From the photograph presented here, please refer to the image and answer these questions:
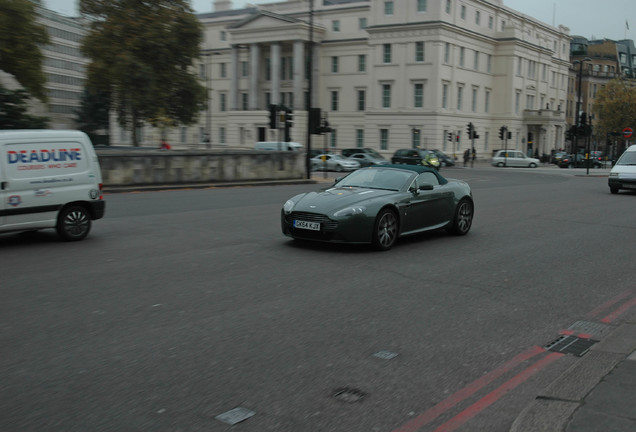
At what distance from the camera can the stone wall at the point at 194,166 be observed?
74.9 ft

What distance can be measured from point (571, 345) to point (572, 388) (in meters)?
1.38

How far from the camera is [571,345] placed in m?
5.61

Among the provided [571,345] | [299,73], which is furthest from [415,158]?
[571,345]

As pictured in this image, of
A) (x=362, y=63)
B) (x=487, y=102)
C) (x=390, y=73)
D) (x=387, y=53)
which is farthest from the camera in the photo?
(x=487, y=102)

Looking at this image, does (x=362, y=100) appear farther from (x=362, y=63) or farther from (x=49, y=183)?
(x=49, y=183)

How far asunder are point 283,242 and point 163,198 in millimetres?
9865

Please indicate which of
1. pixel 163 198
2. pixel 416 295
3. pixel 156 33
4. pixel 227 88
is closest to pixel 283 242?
pixel 416 295

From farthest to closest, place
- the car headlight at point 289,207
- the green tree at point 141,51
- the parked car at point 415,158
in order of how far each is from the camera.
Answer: the parked car at point 415,158, the green tree at point 141,51, the car headlight at point 289,207

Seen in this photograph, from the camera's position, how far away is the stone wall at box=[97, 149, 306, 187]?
2283 centimetres

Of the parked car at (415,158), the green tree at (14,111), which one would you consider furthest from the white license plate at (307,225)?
the parked car at (415,158)

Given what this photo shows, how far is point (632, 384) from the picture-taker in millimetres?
4371

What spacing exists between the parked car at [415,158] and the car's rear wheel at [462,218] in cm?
3540

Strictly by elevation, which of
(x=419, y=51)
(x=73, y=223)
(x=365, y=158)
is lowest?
(x=73, y=223)

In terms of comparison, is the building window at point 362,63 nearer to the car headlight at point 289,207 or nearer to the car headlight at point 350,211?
the car headlight at point 289,207
